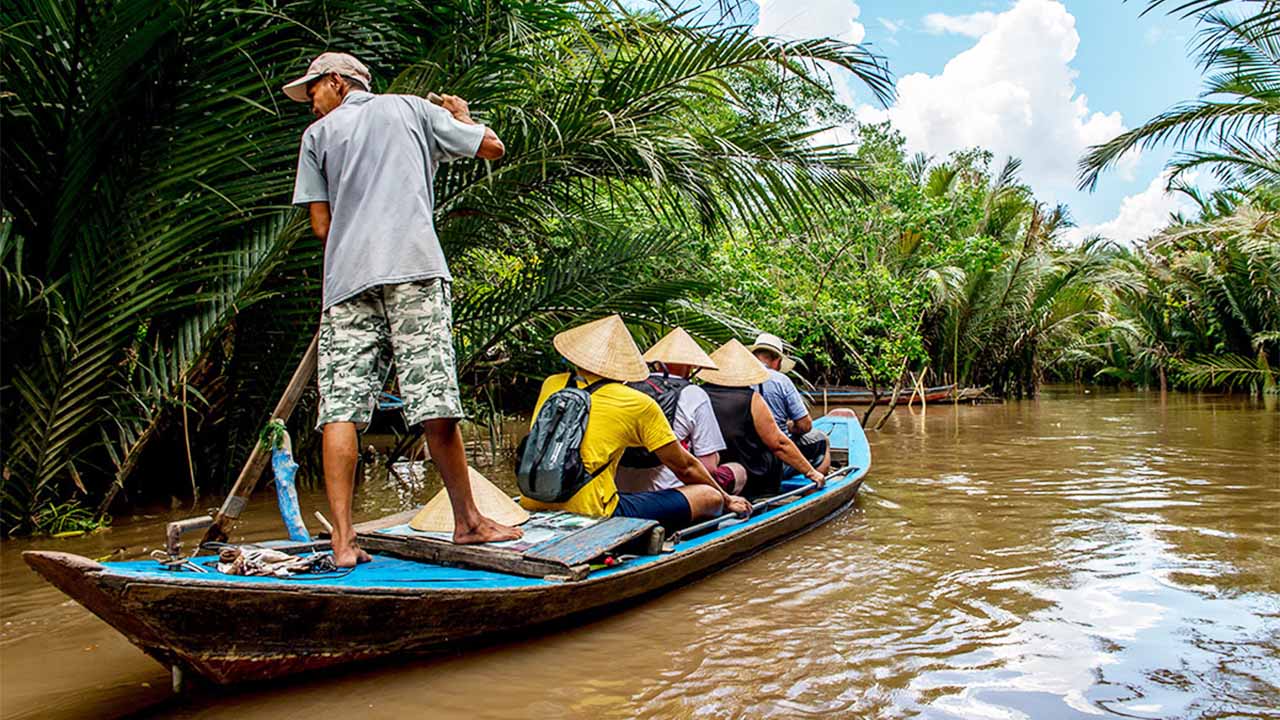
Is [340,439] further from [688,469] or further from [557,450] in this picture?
[688,469]

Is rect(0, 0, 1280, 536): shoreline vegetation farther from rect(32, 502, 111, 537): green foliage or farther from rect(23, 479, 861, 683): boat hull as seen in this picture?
rect(23, 479, 861, 683): boat hull

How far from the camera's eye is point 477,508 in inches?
155

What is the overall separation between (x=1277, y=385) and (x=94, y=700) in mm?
23822

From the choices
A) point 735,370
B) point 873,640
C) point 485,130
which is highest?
point 485,130

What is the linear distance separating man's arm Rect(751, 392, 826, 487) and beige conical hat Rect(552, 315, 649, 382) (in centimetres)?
154

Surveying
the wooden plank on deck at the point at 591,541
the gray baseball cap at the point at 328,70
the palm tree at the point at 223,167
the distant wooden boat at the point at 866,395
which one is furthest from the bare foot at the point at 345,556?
the distant wooden boat at the point at 866,395

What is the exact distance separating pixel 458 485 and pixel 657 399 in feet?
6.32

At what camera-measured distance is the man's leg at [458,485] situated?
137 inches

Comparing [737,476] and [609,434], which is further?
[737,476]

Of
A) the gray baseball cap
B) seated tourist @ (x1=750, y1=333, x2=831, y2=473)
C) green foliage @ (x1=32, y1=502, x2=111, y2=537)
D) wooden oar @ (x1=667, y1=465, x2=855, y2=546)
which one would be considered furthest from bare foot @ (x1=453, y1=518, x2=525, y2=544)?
seated tourist @ (x1=750, y1=333, x2=831, y2=473)

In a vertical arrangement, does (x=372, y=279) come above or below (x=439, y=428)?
above

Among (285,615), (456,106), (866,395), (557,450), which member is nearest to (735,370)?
(557,450)

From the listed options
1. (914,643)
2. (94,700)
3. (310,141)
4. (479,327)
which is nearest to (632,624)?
(914,643)

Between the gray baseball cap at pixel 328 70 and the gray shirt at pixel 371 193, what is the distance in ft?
0.47
